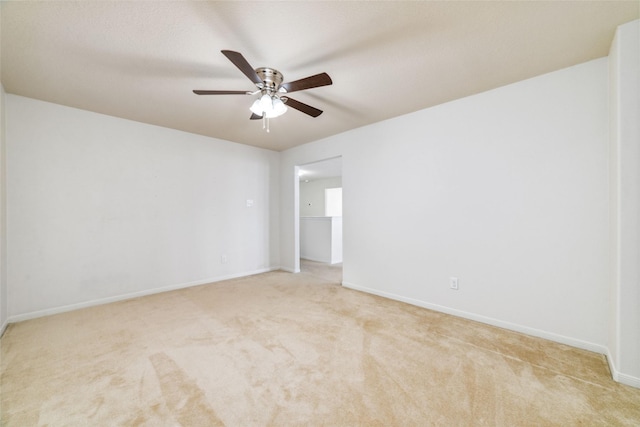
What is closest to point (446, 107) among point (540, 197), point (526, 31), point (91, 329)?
point (526, 31)

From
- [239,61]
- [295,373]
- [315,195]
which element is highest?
[239,61]

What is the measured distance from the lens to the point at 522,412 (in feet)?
4.61

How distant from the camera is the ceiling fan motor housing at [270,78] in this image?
211 cm

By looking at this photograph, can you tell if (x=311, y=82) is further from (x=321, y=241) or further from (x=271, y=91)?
(x=321, y=241)

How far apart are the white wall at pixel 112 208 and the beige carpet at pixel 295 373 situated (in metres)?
0.56

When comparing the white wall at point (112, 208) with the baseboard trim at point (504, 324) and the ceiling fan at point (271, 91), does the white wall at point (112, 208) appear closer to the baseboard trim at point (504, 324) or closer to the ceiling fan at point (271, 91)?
the ceiling fan at point (271, 91)

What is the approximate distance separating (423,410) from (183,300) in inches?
118

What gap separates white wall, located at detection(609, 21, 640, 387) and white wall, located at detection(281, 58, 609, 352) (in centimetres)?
39

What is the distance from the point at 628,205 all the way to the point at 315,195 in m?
7.45

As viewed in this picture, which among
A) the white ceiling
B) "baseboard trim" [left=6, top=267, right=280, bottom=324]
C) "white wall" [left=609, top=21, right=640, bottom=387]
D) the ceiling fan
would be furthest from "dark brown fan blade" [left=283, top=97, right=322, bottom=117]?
"baseboard trim" [left=6, top=267, right=280, bottom=324]

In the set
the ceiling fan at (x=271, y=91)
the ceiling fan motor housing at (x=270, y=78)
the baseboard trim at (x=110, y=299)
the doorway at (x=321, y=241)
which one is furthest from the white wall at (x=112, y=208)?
the ceiling fan motor housing at (x=270, y=78)

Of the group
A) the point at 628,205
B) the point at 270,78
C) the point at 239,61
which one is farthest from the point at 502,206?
the point at 239,61

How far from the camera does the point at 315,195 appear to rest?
28.7 ft

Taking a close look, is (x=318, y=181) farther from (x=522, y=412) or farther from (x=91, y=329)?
(x=522, y=412)
